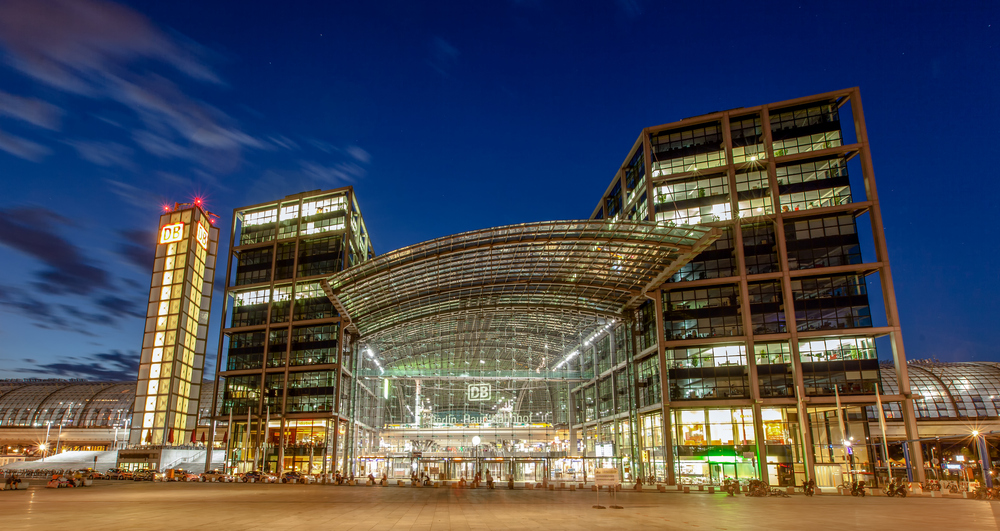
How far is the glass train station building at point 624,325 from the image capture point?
59906mm

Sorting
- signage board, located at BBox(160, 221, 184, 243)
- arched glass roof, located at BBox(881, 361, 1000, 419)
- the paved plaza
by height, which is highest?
signage board, located at BBox(160, 221, 184, 243)

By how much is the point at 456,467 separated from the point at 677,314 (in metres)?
31.2

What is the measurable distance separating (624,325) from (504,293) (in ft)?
51.1

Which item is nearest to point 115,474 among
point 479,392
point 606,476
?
point 479,392

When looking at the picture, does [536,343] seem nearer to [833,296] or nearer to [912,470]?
[833,296]

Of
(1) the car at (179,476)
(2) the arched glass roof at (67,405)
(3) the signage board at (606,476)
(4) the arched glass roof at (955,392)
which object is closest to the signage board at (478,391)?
(1) the car at (179,476)

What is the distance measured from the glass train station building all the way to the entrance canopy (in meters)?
0.32

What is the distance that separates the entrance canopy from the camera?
56500 millimetres

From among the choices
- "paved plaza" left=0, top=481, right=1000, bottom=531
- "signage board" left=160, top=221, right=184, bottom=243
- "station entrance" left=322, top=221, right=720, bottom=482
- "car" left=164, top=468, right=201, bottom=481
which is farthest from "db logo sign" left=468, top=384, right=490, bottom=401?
"signage board" left=160, top=221, right=184, bottom=243

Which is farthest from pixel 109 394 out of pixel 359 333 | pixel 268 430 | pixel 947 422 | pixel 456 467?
pixel 947 422

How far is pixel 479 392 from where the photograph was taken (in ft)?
287

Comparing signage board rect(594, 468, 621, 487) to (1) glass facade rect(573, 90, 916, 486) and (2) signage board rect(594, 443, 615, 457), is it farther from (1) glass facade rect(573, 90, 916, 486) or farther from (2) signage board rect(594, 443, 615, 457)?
(2) signage board rect(594, 443, 615, 457)

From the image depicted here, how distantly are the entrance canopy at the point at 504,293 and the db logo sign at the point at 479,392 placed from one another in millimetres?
2435

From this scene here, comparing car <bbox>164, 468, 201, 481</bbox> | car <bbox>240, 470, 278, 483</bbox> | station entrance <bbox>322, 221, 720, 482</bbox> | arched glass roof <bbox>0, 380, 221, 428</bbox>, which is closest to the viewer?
station entrance <bbox>322, 221, 720, 482</bbox>
